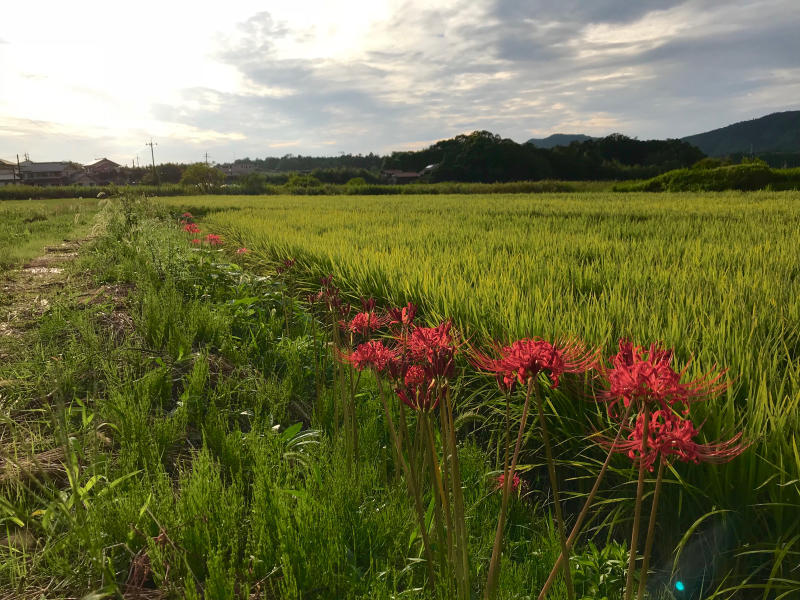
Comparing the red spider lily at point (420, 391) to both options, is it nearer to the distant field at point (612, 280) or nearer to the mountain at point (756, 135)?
the distant field at point (612, 280)

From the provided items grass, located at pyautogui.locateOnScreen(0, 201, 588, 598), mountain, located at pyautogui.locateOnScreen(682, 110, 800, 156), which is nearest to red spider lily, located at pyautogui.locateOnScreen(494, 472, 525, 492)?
grass, located at pyautogui.locateOnScreen(0, 201, 588, 598)

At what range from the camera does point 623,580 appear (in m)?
1.29

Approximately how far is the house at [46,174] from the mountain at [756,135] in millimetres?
194696

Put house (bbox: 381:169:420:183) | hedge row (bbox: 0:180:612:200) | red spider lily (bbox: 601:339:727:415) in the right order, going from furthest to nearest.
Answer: house (bbox: 381:169:420:183) < hedge row (bbox: 0:180:612:200) < red spider lily (bbox: 601:339:727:415)

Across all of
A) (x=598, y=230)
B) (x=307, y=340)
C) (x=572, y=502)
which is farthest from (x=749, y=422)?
(x=598, y=230)

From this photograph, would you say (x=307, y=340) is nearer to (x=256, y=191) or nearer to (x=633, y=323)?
(x=633, y=323)

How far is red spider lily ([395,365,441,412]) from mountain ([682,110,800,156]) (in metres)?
210

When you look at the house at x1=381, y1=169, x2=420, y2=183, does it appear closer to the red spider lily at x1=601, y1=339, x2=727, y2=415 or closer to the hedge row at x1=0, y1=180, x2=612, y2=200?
the hedge row at x1=0, y1=180, x2=612, y2=200

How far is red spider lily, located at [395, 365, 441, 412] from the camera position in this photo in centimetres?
91

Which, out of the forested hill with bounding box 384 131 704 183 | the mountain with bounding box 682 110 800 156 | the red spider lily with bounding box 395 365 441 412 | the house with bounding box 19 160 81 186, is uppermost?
the mountain with bounding box 682 110 800 156

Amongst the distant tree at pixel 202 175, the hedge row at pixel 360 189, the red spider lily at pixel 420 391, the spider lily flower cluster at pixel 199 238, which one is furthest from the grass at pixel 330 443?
the distant tree at pixel 202 175

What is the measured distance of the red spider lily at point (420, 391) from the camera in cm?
91

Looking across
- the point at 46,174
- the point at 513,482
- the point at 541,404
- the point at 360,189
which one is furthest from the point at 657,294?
the point at 46,174

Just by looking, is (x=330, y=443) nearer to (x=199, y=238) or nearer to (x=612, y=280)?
(x=612, y=280)
